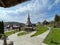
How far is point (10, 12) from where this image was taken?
4.12m

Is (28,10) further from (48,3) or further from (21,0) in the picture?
(21,0)

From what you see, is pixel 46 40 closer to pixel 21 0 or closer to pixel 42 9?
pixel 42 9

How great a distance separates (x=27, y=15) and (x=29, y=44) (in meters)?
1.49

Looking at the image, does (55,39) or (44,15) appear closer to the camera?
(44,15)

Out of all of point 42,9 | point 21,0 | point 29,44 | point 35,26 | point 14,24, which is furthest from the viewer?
point 29,44

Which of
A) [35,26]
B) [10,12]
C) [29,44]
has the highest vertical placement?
[10,12]

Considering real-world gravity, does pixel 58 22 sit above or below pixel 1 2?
below

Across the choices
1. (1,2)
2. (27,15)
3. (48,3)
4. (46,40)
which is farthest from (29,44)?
(1,2)

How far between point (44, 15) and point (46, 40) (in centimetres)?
182

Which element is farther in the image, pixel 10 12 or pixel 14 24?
pixel 10 12

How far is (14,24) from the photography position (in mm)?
3627

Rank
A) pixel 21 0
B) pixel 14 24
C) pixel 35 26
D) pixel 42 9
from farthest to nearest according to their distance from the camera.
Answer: pixel 42 9 < pixel 35 26 < pixel 14 24 < pixel 21 0

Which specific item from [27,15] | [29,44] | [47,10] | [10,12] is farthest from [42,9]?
[29,44]

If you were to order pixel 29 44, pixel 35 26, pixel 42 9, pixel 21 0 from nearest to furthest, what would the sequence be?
1. pixel 21 0
2. pixel 35 26
3. pixel 42 9
4. pixel 29 44
